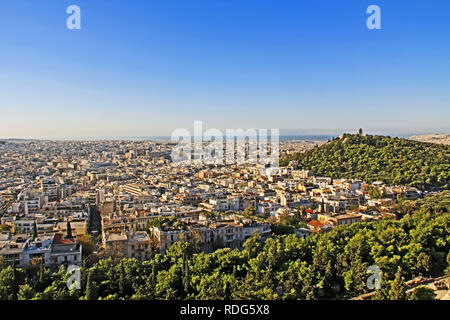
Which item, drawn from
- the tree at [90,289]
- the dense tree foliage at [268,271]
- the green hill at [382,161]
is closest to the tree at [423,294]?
the dense tree foliage at [268,271]

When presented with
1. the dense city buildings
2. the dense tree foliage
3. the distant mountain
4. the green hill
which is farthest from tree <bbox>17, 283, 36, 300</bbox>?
the distant mountain

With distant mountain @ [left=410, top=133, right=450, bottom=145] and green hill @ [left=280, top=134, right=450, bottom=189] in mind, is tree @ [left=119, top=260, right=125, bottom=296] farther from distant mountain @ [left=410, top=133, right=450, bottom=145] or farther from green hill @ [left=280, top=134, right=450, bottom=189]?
distant mountain @ [left=410, top=133, right=450, bottom=145]

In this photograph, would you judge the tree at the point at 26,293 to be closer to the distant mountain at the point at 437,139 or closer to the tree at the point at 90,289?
the tree at the point at 90,289

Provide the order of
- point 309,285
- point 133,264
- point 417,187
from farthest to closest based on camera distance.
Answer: point 417,187, point 133,264, point 309,285

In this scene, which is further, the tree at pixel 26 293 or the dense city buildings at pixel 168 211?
the dense city buildings at pixel 168 211
